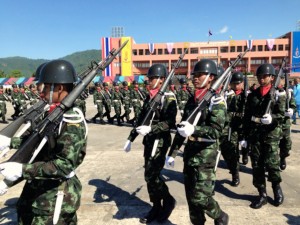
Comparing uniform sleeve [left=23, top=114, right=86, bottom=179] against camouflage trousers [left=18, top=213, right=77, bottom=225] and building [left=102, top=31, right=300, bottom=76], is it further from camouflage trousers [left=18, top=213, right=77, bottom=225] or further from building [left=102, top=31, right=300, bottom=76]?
building [left=102, top=31, right=300, bottom=76]

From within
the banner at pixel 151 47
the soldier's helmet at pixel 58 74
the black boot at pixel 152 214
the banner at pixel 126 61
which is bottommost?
the black boot at pixel 152 214

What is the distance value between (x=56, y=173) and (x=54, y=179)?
177 mm

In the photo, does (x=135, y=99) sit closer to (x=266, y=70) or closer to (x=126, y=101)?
(x=126, y=101)

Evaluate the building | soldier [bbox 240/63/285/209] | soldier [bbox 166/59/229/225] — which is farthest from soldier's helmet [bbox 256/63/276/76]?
the building

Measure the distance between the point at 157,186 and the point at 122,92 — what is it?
10700 millimetres

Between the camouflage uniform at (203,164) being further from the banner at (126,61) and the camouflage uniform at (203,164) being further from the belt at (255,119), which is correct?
the banner at (126,61)

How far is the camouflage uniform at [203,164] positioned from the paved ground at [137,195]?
0.84 m

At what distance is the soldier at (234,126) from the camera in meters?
5.33

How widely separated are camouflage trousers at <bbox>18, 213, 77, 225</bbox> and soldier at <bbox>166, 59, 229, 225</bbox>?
132 centimetres

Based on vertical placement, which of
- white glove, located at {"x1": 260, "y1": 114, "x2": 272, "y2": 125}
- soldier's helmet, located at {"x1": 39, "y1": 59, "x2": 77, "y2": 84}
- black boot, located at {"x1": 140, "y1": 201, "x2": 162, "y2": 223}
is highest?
soldier's helmet, located at {"x1": 39, "y1": 59, "x2": 77, "y2": 84}

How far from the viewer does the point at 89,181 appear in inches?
212

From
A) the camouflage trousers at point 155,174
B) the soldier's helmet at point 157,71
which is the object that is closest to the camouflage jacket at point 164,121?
the camouflage trousers at point 155,174

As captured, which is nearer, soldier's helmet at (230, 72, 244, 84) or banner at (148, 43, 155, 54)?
soldier's helmet at (230, 72, 244, 84)

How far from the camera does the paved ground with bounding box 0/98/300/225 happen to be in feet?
12.7
